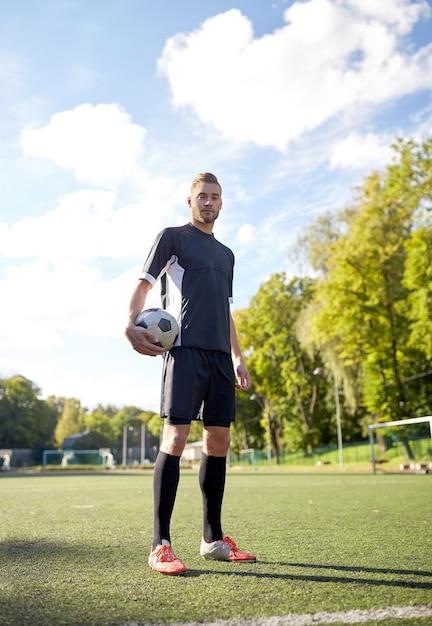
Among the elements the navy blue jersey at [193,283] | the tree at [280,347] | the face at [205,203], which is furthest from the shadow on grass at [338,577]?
the tree at [280,347]

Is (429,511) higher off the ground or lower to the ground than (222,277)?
lower

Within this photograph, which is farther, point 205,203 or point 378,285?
point 378,285

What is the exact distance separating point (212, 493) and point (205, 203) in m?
1.81

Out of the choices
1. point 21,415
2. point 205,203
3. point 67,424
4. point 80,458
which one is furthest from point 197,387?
point 67,424

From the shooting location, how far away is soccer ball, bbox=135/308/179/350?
11.1 ft

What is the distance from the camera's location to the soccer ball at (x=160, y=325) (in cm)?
338

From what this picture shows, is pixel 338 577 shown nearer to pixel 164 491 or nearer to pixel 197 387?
pixel 164 491

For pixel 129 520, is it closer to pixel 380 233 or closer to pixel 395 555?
pixel 395 555

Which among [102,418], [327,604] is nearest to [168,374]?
[327,604]

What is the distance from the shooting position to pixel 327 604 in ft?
7.58

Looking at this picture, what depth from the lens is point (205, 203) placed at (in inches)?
150

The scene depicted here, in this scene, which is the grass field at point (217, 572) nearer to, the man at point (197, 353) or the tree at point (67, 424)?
the man at point (197, 353)

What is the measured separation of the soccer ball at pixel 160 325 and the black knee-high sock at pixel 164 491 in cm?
65

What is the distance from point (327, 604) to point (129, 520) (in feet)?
12.1
